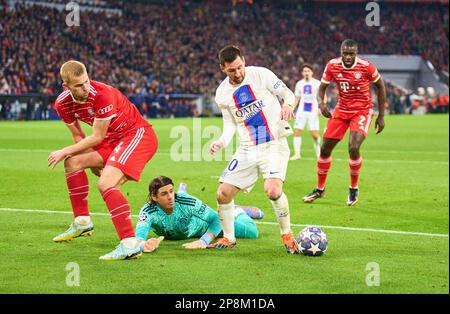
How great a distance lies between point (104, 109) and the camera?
7176 mm

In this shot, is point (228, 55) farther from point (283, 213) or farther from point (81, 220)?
point (81, 220)

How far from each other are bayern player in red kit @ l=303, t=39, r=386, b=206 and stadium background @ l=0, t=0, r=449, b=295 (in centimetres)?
63

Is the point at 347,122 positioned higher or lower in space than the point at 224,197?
higher

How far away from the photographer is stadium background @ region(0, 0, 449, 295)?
645cm

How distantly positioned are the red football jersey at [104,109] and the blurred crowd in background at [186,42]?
27985 millimetres

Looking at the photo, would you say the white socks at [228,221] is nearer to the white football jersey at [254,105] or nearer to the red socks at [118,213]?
the white football jersey at [254,105]

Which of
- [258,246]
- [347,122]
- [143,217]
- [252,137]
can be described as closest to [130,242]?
[143,217]

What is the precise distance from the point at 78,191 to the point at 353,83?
533 centimetres

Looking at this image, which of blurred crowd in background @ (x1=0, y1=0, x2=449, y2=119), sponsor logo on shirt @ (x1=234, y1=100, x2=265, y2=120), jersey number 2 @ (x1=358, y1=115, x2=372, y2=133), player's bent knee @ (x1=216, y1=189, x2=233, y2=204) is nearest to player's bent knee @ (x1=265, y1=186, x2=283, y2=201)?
player's bent knee @ (x1=216, y1=189, x2=233, y2=204)

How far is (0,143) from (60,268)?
16054 millimetres

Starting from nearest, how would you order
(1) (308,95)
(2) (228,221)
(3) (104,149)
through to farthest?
(2) (228,221) < (3) (104,149) < (1) (308,95)

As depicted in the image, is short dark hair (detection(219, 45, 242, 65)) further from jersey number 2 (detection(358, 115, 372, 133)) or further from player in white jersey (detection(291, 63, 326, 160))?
player in white jersey (detection(291, 63, 326, 160))
